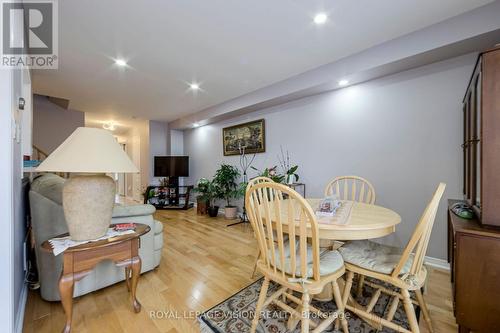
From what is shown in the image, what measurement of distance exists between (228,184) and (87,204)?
3145 mm

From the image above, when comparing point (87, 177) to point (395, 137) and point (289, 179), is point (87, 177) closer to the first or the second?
point (289, 179)

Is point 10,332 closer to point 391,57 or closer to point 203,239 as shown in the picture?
point 203,239

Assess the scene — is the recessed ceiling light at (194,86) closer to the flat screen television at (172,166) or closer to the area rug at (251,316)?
the flat screen television at (172,166)

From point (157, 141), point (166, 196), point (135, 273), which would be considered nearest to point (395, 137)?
point (135, 273)

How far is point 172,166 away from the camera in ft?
18.2

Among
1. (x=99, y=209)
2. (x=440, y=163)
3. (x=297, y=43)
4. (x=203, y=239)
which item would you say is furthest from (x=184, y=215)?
(x=440, y=163)

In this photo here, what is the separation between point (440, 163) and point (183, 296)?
2833 mm

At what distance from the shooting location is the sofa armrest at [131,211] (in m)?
1.89

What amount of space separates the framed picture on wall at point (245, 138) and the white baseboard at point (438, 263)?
8.85 feet

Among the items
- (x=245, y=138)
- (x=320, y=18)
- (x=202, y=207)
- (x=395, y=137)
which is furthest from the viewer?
(x=202, y=207)

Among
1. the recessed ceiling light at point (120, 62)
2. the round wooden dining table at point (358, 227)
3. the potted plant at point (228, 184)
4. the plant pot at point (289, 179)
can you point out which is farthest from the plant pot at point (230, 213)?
the round wooden dining table at point (358, 227)

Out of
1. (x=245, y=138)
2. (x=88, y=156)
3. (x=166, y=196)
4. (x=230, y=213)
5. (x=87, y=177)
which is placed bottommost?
(x=230, y=213)

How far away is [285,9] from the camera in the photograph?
174 cm

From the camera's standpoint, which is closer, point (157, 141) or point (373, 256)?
point (373, 256)
